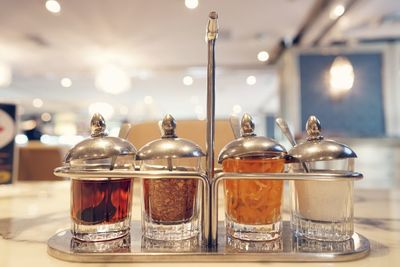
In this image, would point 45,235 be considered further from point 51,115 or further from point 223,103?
point 51,115

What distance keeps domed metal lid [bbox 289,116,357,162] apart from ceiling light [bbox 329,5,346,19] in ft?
8.87

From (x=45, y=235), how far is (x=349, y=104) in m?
3.78

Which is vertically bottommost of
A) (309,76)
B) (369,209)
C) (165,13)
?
(369,209)

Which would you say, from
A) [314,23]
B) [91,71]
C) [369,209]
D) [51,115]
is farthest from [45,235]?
[51,115]

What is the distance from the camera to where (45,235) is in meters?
0.52

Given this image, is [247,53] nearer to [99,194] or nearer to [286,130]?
[286,130]

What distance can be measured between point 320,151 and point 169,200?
0.22m

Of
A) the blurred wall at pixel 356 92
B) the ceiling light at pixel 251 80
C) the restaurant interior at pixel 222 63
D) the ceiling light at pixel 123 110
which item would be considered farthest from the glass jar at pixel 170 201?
the ceiling light at pixel 123 110

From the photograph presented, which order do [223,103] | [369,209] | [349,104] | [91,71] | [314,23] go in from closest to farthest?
1. [369,209]
2. [314,23]
3. [349,104]
4. [91,71]
5. [223,103]

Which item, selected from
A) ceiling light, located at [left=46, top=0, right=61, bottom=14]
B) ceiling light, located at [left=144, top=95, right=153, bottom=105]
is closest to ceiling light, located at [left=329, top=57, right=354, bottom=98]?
ceiling light, located at [left=46, top=0, right=61, bottom=14]

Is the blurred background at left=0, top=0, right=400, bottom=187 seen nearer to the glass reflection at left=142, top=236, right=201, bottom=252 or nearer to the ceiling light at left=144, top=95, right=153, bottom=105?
the glass reflection at left=142, top=236, right=201, bottom=252

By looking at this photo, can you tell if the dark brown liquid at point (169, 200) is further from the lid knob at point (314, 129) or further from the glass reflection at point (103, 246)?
the lid knob at point (314, 129)

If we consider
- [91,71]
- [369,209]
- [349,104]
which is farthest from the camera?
[91,71]

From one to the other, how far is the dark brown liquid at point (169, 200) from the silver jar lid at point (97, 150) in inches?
2.3
